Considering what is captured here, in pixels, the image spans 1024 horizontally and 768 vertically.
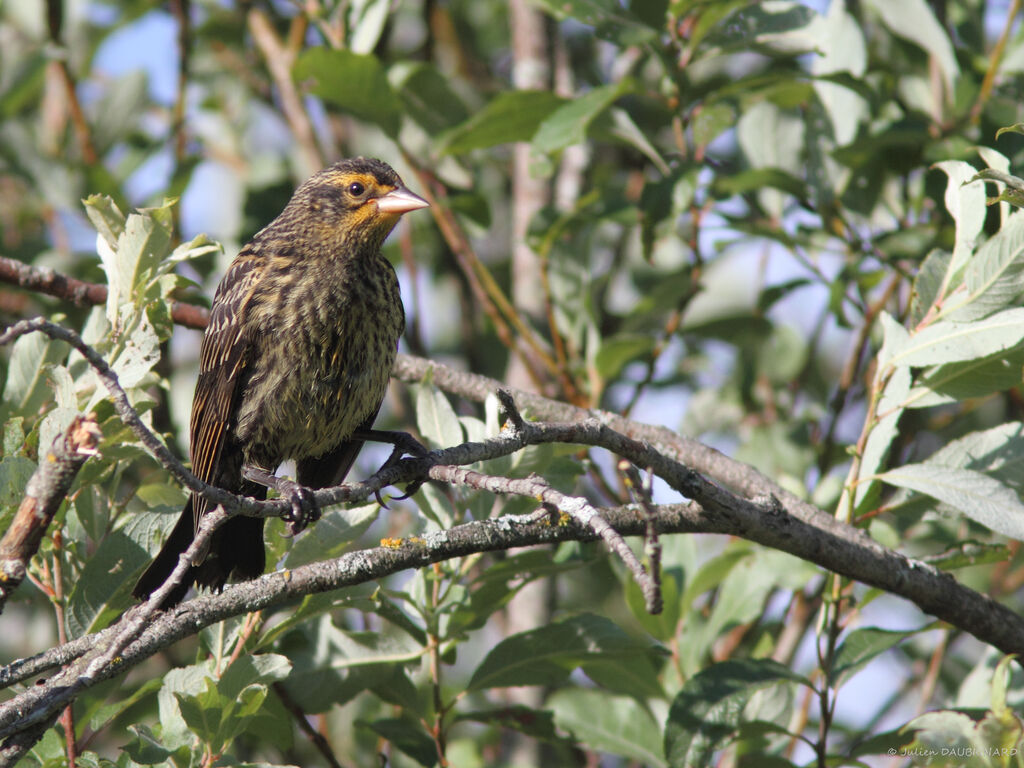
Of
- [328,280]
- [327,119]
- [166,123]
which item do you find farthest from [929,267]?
[166,123]

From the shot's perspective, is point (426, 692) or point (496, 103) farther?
point (496, 103)

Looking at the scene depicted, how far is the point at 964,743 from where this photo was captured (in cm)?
209

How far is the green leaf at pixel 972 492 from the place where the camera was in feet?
7.65

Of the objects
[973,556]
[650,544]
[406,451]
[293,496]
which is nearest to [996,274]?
[973,556]

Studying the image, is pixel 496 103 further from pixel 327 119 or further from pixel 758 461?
pixel 327 119

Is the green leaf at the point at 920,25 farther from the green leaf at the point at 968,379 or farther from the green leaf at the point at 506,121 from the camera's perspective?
the green leaf at the point at 968,379

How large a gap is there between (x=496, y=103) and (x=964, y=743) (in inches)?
81.0

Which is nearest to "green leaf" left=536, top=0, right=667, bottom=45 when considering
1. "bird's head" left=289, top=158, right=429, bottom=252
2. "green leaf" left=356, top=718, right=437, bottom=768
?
"bird's head" left=289, top=158, right=429, bottom=252

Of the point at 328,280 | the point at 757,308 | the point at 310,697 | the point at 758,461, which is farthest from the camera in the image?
the point at 757,308

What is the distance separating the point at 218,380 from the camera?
3119mm

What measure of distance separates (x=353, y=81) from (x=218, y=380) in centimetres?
101

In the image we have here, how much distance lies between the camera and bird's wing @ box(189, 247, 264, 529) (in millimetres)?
3094

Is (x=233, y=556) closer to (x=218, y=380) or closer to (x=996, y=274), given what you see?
(x=218, y=380)

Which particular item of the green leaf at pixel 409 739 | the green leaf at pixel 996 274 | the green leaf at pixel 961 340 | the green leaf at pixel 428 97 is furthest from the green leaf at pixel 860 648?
the green leaf at pixel 428 97
